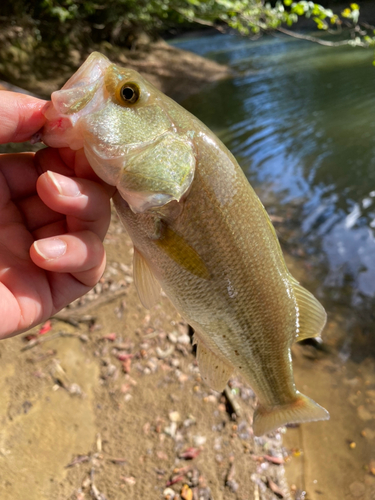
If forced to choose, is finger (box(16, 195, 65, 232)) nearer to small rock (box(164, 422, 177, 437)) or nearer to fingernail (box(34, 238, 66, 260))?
fingernail (box(34, 238, 66, 260))

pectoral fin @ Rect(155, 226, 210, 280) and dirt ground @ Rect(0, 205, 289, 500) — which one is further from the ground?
pectoral fin @ Rect(155, 226, 210, 280)

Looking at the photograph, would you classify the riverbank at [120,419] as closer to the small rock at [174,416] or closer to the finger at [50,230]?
the small rock at [174,416]

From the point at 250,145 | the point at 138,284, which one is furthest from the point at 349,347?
the point at 250,145

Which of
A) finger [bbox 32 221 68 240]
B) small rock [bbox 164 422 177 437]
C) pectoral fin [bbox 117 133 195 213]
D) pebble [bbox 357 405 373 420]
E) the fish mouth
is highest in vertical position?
the fish mouth

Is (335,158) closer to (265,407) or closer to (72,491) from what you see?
(265,407)

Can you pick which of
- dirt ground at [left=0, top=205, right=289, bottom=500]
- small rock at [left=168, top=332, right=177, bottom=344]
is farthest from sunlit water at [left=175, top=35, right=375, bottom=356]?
dirt ground at [left=0, top=205, right=289, bottom=500]

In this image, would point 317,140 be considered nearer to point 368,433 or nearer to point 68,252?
point 368,433
